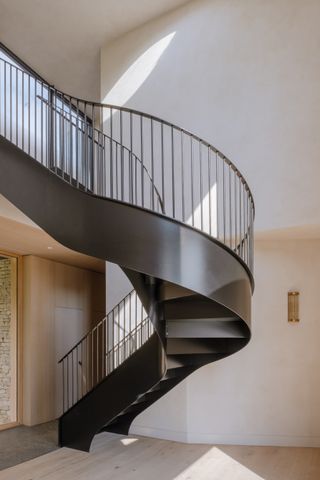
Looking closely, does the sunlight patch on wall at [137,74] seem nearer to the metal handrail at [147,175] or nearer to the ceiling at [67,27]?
the metal handrail at [147,175]

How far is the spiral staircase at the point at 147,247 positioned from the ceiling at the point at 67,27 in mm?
989

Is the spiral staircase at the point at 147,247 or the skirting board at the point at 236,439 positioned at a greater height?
the spiral staircase at the point at 147,247

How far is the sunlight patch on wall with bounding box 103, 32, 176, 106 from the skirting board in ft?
15.6

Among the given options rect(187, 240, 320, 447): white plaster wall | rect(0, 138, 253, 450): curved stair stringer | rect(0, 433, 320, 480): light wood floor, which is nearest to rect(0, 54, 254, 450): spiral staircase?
rect(0, 138, 253, 450): curved stair stringer

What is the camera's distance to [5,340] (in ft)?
25.4

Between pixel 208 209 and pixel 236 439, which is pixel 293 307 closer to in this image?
pixel 208 209

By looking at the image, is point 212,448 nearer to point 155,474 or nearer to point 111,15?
point 155,474

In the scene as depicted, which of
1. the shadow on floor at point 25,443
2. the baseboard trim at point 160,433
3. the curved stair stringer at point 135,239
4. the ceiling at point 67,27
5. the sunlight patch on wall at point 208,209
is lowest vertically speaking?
the shadow on floor at point 25,443

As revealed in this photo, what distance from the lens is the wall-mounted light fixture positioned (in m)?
6.28

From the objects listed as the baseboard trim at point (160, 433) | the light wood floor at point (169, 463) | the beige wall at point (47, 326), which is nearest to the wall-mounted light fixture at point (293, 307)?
the light wood floor at point (169, 463)

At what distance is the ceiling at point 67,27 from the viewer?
662 cm

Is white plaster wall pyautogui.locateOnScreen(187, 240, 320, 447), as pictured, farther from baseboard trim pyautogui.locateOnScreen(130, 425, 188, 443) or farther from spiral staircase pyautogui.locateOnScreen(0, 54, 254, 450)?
spiral staircase pyautogui.locateOnScreen(0, 54, 254, 450)

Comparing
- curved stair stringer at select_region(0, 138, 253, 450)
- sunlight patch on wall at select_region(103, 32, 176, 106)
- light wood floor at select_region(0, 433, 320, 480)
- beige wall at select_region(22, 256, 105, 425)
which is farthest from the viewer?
beige wall at select_region(22, 256, 105, 425)

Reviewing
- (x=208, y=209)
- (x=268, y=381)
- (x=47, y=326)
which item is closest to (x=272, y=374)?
(x=268, y=381)
